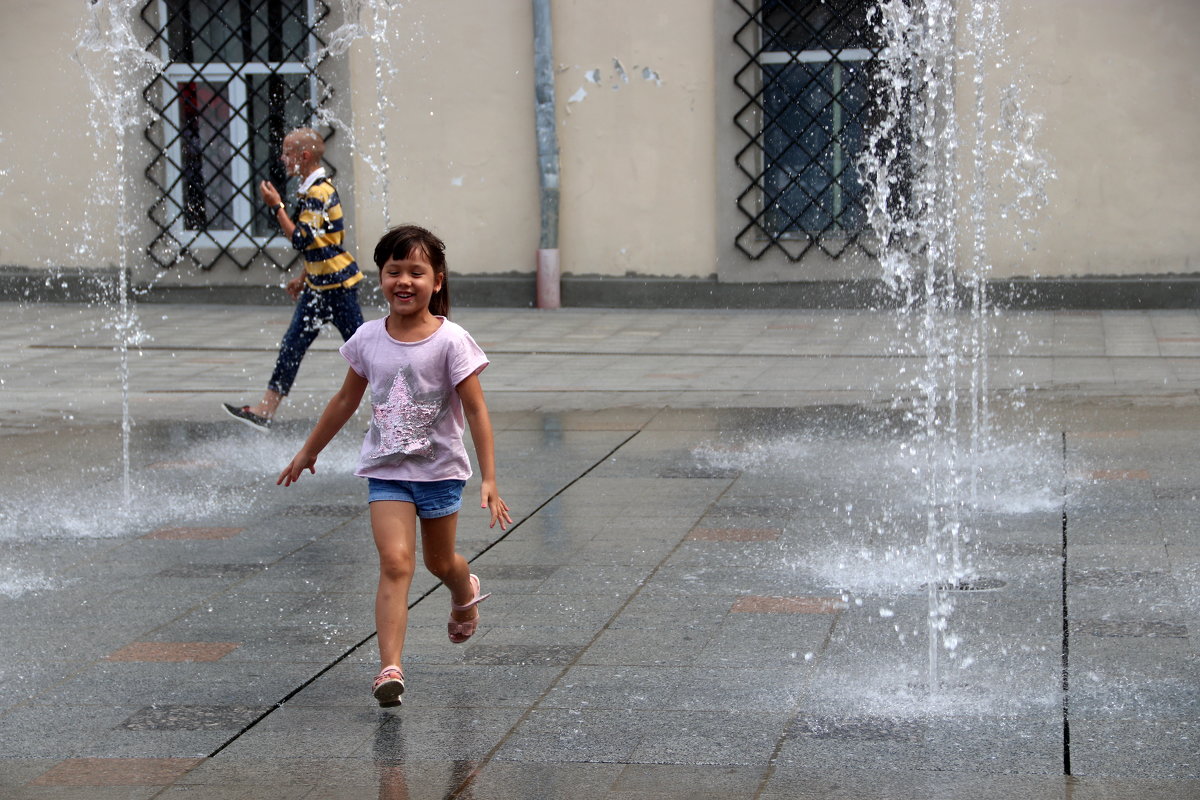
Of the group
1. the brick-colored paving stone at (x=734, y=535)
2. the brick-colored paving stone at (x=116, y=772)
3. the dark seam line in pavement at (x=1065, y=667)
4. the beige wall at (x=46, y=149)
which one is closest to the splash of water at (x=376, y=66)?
the beige wall at (x=46, y=149)

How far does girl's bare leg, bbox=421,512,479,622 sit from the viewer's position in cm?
507

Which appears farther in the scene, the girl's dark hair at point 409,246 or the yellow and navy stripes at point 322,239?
the yellow and navy stripes at point 322,239

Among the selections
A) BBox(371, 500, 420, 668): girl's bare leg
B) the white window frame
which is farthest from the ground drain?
the white window frame

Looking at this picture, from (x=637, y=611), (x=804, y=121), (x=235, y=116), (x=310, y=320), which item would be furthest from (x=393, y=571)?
(x=235, y=116)

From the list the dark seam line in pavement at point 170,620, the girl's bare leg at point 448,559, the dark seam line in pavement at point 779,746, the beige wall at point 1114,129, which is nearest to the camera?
the dark seam line in pavement at point 779,746

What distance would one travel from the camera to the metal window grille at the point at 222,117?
1717 centimetres

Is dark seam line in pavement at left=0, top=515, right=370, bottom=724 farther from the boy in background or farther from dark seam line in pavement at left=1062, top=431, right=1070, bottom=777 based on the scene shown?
the boy in background

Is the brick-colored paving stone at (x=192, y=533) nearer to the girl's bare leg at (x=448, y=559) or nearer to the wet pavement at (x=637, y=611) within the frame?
the wet pavement at (x=637, y=611)

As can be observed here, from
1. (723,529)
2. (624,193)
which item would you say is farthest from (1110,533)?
(624,193)

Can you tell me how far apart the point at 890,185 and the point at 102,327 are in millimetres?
7474

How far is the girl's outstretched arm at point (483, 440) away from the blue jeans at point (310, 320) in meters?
4.58

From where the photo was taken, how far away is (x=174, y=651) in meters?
5.42

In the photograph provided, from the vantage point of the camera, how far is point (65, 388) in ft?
38.1

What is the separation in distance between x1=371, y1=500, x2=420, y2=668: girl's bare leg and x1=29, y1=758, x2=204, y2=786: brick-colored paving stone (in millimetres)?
650
